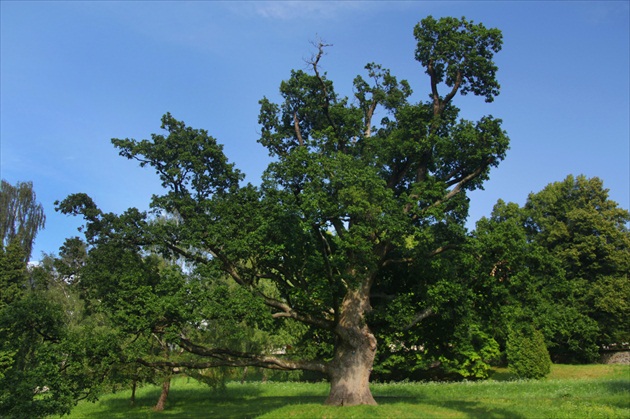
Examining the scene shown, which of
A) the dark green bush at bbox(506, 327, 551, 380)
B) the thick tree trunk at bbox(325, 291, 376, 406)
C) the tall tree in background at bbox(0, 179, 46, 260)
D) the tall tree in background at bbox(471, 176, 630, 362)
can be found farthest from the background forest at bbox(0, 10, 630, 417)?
the tall tree in background at bbox(0, 179, 46, 260)

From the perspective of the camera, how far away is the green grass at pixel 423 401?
59.3ft

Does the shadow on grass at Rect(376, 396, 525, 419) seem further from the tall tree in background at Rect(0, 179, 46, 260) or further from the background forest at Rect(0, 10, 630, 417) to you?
the tall tree in background at Rect(0, 179, 46, 260)

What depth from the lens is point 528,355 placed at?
39.5 meters

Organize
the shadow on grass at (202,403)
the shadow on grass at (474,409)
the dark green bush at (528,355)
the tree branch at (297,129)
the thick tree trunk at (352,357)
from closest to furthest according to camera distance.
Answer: the shadow on grass at (474,409), the thick tree trunk at (352,357), the tree branch at (297,129), the shadow on grass at (202,403), the dark green bush at (528,355)

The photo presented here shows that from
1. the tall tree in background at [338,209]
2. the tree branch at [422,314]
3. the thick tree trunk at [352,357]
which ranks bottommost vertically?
the thick tree trunk at [352,357]

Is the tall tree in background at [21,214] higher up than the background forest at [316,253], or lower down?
higher up

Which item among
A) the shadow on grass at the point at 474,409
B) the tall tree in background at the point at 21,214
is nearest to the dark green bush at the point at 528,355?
the shadow on grass at the point at 474,409

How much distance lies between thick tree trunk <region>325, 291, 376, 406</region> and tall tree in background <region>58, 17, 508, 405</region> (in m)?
0.04

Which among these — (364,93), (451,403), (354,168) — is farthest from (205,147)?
(451,403)

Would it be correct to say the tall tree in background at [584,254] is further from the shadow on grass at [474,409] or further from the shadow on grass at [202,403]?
the shadow on grass at [202,403]

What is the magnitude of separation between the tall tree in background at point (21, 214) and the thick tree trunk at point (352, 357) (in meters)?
44.2

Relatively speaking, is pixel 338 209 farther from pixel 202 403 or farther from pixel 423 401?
pixel 202 403

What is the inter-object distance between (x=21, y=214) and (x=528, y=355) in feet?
170

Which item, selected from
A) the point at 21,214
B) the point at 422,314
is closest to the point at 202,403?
the point at 422,314
